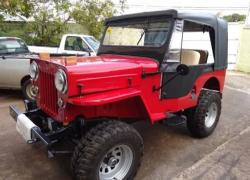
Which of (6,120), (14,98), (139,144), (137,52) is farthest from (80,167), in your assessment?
(14,98)

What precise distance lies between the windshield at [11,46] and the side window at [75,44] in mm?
1800

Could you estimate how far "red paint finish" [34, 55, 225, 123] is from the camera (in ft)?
9.43

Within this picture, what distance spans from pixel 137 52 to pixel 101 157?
5.46 feet

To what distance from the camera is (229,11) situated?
17828mm

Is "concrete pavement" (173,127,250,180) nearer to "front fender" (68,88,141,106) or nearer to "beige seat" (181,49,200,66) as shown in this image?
"front fender" (68,88,141,106)

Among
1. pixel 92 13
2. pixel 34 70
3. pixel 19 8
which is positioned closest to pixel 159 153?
pixel 34 70

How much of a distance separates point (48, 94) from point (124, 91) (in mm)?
926

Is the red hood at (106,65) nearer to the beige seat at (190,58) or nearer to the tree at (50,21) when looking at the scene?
the beige seat at (190,58)

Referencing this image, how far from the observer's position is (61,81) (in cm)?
284

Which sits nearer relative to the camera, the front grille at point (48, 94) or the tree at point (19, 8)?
the front grille at point (48, 94)

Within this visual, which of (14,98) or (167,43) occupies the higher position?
(167,43)

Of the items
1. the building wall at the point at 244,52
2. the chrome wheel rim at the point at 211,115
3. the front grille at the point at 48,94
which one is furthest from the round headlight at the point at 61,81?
the building wall at the point at 244,52

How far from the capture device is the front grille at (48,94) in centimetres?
324

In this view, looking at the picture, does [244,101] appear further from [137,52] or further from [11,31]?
[11,31]
